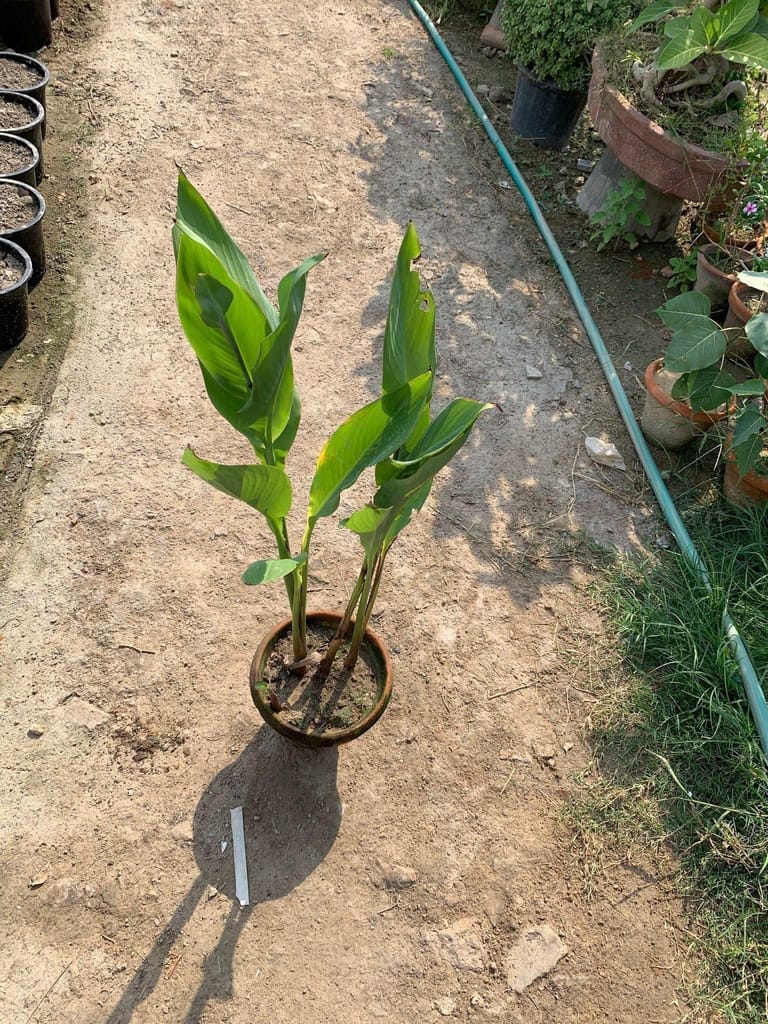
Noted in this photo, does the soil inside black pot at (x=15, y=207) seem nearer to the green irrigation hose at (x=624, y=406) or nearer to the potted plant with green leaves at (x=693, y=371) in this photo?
the green irrigation hose at (x=624, y=406)

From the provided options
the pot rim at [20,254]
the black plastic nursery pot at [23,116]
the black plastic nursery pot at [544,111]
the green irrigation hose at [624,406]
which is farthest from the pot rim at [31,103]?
the black plastic nursery pot at [544,111]

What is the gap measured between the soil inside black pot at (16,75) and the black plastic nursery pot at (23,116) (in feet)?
0.36

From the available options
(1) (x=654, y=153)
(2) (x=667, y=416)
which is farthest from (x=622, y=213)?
(2) (x=667, y=416)

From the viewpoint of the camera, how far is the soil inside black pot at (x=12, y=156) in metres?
Answer: 3.51

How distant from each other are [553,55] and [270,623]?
3.11 metres

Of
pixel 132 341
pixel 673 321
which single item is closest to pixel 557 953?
pixel 673 321

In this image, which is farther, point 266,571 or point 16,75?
point 16,75

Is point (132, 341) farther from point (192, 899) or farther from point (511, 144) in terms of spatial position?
point (511, 144)

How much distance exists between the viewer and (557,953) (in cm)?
219

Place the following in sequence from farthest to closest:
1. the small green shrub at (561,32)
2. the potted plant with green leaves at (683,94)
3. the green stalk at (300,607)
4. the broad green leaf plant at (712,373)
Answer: the small green shrub at (561,32)
the potted plant with green leaves at (683,94)
the broad green leaf plant at (712,373)
the green stalk at (300,607)

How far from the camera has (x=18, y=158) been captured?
356 cm

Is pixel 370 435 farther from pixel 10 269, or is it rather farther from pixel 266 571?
pixel 10 269

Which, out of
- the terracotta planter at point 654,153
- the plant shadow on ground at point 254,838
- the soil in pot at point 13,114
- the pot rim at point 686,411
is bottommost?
the plant shadow on ground at point 254,838

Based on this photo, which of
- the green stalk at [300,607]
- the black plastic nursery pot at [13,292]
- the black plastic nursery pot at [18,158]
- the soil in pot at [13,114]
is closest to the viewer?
the green stalk at [300,607]
